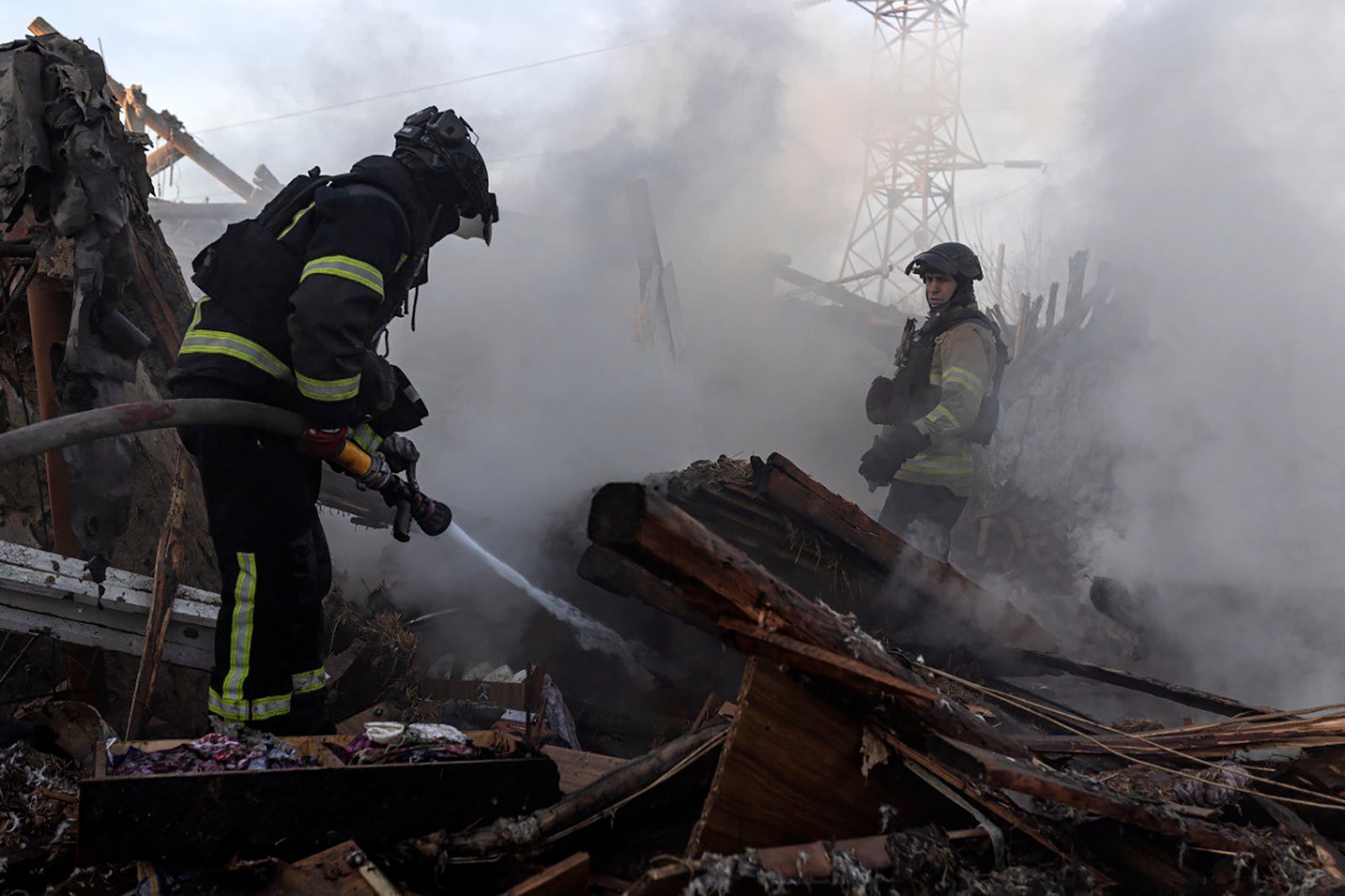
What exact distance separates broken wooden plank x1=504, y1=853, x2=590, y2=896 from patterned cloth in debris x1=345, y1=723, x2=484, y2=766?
53 cm

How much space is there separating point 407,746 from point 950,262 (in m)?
3.91

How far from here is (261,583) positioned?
2.88 meters

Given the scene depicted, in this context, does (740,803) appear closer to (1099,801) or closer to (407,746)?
(1099,801)

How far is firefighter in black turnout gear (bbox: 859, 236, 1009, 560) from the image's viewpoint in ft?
15.5

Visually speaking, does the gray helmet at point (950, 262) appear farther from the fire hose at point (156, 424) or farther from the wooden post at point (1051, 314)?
the wooden post at point (1051, 314)

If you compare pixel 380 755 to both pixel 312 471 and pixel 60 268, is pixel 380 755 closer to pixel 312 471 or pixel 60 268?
pixel 312 471

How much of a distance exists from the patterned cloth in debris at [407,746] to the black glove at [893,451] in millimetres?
2909

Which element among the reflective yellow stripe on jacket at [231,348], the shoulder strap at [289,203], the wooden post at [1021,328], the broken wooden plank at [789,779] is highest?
the wooden post at [1021,328]

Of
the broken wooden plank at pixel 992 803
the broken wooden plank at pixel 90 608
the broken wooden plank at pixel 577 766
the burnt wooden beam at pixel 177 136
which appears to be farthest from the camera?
the burnt wooden beam at pixel 177 136

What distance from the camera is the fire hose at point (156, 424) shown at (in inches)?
92.4

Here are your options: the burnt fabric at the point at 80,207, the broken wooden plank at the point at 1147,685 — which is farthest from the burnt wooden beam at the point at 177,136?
the broken wooden plank at the point at 1147,685

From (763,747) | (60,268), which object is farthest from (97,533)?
(763,747)

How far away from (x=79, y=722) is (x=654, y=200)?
1161 cm

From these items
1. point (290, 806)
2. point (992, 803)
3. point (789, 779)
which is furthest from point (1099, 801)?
point (290, 806)
